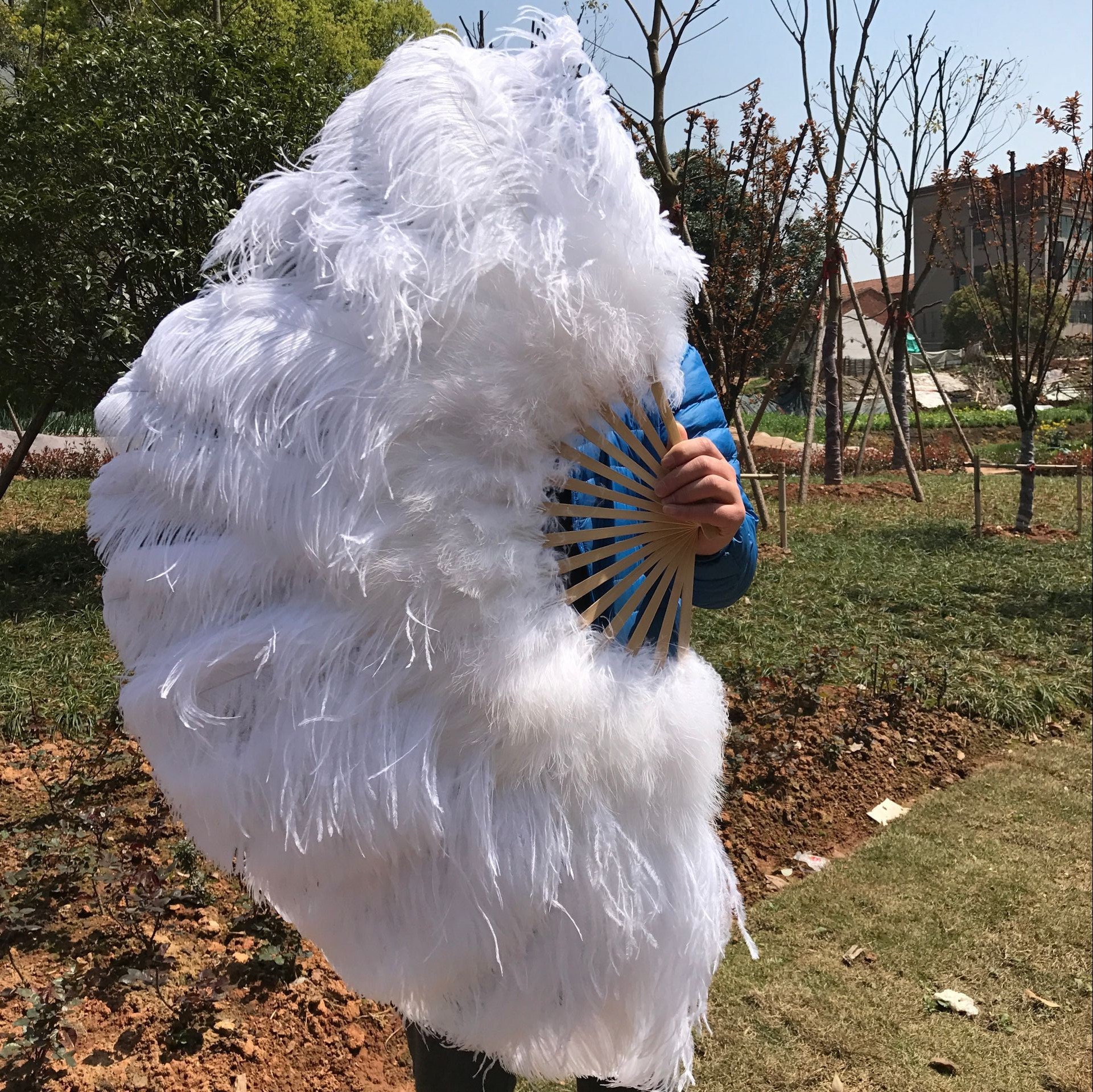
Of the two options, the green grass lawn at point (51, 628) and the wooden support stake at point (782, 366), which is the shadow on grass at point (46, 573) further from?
the wooden support stake at point (782, 366)

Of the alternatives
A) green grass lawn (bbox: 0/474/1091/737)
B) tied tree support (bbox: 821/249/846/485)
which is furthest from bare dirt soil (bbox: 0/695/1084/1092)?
tied tree support (bbox: 821/249/846/485)

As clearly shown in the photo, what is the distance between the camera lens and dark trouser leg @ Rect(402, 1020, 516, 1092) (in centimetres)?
143

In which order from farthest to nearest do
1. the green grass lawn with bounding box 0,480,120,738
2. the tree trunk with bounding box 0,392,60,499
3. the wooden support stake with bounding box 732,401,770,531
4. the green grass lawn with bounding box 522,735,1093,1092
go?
the wooden support stake with bounding box 732,401,770,531
the tree trunk with bounding box 0,392,60,499
the green grass lawn with bounding box 0,480,120,738
the green grass lawn with bounding box 522,735,1093,1092

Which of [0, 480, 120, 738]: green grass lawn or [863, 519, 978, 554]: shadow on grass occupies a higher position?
[0, 480, 120, 738]: green grass lawn

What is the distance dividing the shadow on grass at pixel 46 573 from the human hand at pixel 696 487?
519 centimetres

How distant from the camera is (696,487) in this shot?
127 cm

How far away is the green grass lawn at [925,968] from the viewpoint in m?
2.50

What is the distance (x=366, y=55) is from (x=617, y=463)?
56.9ft

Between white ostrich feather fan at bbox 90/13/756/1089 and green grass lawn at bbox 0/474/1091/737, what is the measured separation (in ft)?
10.3

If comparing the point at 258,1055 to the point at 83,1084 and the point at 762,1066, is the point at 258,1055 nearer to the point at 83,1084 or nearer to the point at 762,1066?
the point at 83,1084

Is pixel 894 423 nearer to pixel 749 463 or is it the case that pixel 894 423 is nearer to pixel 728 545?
pixel 749 463

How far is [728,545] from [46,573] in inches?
248

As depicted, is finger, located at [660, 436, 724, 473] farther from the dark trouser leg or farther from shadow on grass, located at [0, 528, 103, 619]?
shadow on grass, located at [0, 528, 103, 619]

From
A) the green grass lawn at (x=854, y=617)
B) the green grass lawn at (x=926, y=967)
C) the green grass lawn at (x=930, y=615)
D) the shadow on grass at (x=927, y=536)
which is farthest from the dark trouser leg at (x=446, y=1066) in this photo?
the shadow on grass at (x=927, y=536)
